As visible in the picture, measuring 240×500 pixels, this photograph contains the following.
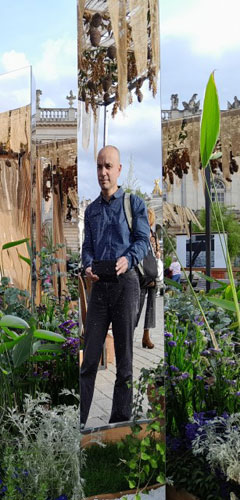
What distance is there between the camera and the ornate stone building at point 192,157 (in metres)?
2.43

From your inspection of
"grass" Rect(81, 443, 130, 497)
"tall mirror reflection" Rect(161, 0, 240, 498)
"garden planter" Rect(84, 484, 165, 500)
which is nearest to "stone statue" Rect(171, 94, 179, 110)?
"tall mirror reflection" Rect(161, 0, 240, 498)

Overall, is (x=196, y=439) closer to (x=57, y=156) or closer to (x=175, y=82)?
(x=175, y=82)

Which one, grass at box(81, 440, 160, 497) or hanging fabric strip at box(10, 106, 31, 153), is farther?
hanging fabric strip at box(10, 106, 31, 153)

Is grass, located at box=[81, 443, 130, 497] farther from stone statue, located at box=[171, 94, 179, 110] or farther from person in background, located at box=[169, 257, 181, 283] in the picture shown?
stone statue, located at box=[171, 94, 179, 110]

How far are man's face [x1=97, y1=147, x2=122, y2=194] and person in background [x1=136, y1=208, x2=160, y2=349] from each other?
17cm

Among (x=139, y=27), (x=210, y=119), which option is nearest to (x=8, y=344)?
(x=210, y=119)

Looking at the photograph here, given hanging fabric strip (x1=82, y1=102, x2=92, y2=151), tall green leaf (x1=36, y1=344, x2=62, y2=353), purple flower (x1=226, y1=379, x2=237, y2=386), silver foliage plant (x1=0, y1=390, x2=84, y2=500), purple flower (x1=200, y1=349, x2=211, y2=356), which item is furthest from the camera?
tall green leaf (x1=36, y1=344, x2=62, y2=353)

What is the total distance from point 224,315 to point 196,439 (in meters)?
0.68

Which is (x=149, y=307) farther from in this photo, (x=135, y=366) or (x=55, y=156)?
(x=55, y=156)

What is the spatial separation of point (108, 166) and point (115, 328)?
55cm

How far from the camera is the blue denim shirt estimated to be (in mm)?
1898

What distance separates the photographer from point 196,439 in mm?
2061

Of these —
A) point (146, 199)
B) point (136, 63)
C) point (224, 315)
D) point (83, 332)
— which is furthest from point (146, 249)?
point (224, 315)

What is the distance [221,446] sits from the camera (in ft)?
6.39
